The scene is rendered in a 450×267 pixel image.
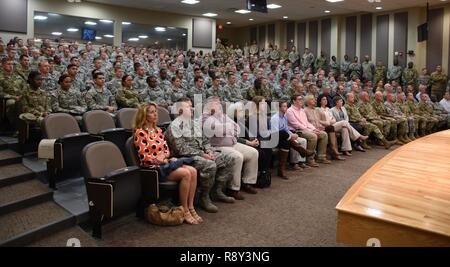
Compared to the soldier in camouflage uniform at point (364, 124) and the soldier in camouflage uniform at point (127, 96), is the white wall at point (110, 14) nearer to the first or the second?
the soldier in camouflage uniform at point (127, 96)

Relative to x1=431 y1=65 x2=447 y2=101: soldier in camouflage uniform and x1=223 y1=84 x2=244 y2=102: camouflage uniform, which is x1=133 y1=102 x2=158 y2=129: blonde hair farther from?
x1=431 y1=65 x2=447 y2=101: soldier in camouflage uniform

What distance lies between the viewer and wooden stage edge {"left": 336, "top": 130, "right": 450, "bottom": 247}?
1980 mm

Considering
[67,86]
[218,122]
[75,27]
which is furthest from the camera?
[75,27]

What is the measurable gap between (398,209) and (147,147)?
1987 mm

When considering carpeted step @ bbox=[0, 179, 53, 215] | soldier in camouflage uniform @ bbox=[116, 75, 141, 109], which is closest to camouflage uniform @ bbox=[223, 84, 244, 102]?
soldier in camouflage uniform @ bbox=[116, 75, 141, 109]

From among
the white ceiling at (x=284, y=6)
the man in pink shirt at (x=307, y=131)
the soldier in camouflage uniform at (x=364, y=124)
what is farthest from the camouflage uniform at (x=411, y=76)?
the man in pink shirt at (x=307, y=131)

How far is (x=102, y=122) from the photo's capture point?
4.11 meters

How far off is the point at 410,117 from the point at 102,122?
21.0 ft

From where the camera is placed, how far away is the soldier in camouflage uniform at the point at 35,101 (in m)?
4.18

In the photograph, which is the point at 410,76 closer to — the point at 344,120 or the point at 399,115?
the point at 399,115

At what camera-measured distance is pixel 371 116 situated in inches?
285

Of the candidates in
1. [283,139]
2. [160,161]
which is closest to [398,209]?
[160,161]
